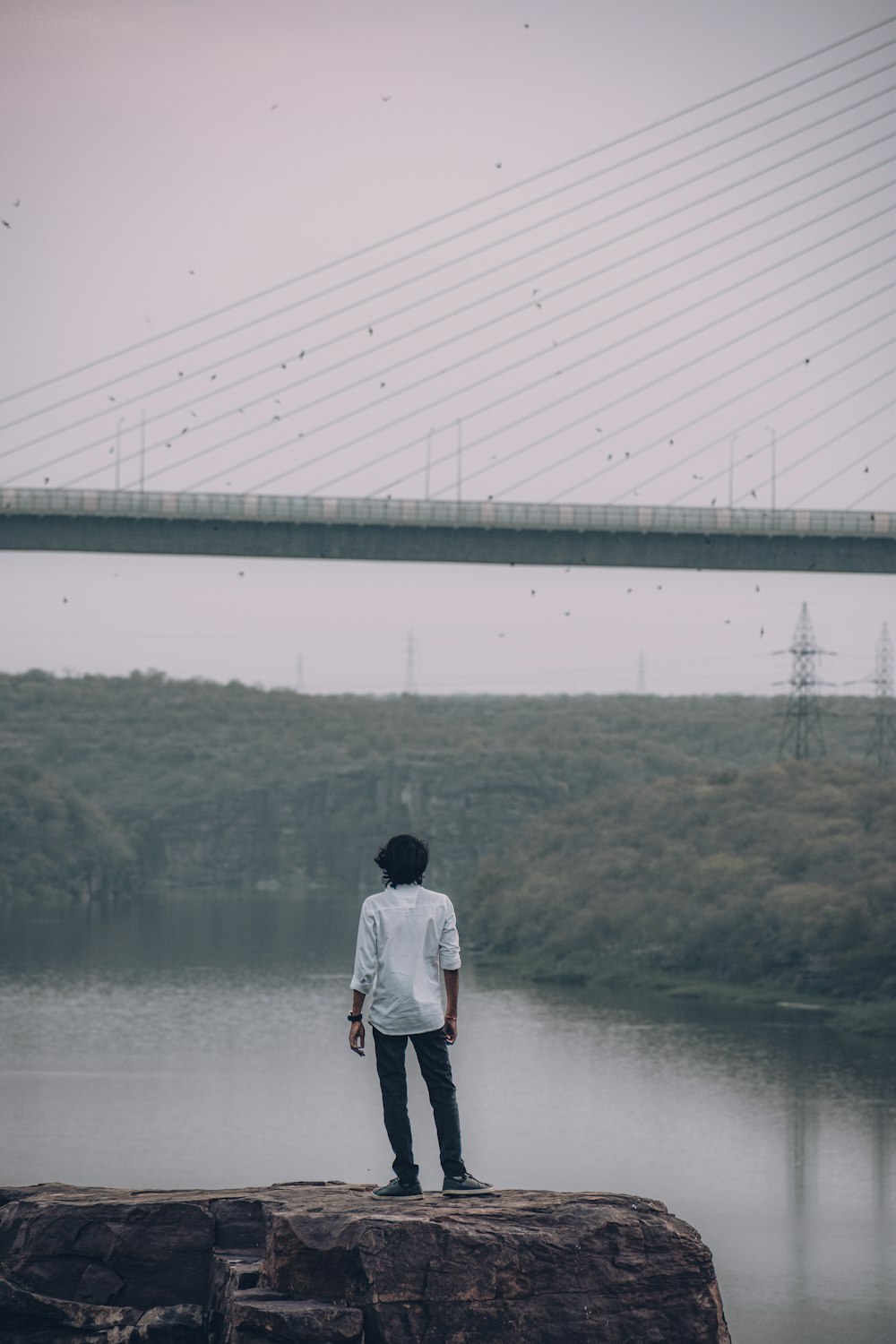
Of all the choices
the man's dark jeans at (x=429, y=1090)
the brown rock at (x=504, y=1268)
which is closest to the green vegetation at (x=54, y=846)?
the man's dark jeans at (x=429, y=1090)

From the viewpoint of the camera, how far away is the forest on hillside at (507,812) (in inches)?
1802

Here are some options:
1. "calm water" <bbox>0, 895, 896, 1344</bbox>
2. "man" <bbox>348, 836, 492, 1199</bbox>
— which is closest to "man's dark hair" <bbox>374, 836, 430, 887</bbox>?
"man" <bbox>348, 836, 492, 1199</bbox>

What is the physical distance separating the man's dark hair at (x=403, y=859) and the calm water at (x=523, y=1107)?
12638 mm

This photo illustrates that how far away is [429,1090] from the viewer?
251 inches

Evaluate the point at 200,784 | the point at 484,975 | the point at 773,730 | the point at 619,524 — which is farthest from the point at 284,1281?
the point at 773,730

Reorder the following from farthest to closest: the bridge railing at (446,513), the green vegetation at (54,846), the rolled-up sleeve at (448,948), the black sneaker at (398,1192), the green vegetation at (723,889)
→ 1. the green vegetation at (54,846)
2. the green vegetation at (723,889)
3. the bridge railing at (446,513)
4. the rolled-up sleeve at (448,948)
5. the black sneaker at (398,1192)

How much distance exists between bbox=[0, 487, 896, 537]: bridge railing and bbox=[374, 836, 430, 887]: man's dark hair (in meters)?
29.6

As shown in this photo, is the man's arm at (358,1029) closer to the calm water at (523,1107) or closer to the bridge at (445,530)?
the calm water at (523,1107)

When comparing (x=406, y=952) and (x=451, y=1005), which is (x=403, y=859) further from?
(x=451, y=1005)

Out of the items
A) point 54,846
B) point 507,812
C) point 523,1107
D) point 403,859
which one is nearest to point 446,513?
point 523,1107

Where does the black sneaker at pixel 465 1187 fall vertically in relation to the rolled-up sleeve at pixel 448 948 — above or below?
below

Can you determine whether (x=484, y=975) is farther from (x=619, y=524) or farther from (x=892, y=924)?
(x=619, y=524)

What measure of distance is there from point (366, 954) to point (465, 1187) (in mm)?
879

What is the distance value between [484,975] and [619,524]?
15684 millimetres
